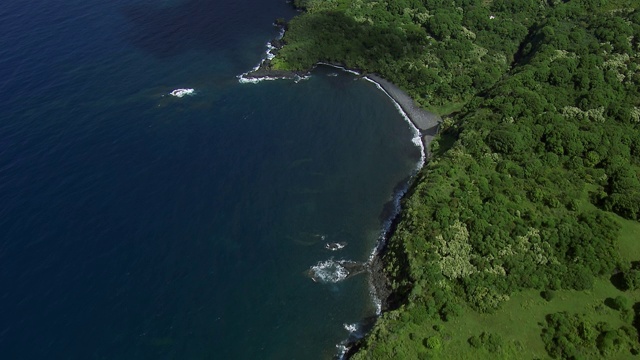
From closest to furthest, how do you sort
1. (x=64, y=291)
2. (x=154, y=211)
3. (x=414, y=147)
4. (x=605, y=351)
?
(x=605, y=351) < (x=64, y=291) < (x=154, y=211) < (x=414, y=147)

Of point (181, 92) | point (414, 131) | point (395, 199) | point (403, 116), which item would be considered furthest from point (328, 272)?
point (181, 92)

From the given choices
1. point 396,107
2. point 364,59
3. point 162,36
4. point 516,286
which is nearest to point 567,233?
point 516,286

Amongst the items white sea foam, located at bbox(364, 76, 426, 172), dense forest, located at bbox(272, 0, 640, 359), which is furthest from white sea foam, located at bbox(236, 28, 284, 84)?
white sea foam, located at bbox(364, 76, 426, 172)

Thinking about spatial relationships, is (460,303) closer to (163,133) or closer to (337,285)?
(337,285)

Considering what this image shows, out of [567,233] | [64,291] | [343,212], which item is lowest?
[64,291]

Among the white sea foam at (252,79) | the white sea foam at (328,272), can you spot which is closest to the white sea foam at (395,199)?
the white sea foam at (328,272)

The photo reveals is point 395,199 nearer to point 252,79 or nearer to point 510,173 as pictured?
point 510,173
